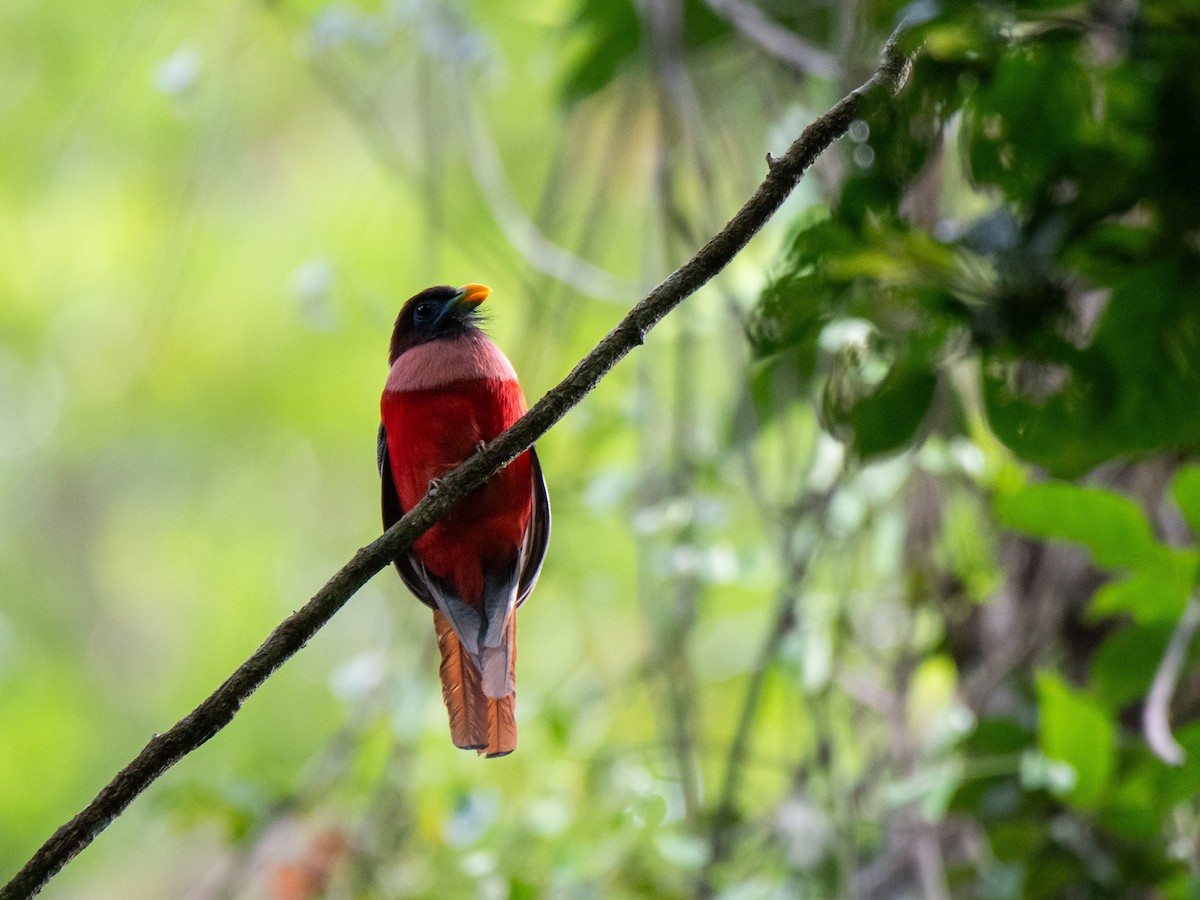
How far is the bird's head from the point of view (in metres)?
1.96

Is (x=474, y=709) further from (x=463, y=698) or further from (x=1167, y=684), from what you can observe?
(x=1167, y=684)

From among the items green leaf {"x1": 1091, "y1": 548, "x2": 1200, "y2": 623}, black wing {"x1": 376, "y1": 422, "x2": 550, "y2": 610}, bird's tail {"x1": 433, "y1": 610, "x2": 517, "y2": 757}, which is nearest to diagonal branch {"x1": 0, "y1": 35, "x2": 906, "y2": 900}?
bird's tail {"x1": 433, "y1": 610, "x2": 517, "y2": 757}

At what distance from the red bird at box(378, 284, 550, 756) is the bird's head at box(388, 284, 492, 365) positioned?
0.24 feet

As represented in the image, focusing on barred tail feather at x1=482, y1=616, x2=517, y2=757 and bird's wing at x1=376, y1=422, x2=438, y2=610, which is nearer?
barred tail feather at x1=482, y1=616, x2=517, y2=757

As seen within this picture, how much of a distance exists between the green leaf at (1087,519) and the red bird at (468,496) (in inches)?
25.3

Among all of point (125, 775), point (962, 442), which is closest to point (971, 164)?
point (125, 775)

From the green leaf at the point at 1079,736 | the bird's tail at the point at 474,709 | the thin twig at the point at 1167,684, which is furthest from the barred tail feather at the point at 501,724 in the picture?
the thin twig at the point at 1167,684

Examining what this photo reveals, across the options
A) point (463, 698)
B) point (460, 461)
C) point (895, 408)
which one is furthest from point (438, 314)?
point (895, 408)

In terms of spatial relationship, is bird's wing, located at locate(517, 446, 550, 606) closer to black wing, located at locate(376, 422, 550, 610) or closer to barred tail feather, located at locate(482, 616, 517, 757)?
black wing, located at locate(376, 422, 550, 610)

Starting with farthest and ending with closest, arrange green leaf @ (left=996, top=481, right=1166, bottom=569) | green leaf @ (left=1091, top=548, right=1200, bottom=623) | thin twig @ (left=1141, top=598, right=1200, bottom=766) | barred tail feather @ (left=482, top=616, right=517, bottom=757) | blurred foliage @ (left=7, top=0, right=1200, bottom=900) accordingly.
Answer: thin twig @ (left=1141, top=598, right=1200, bottom=766) < green leaf @ (left=1091, top=548, right=1200, bottom=623) < green leaf @ (left=996, top=481, right=1166, bottom=569) < barred tail feather @ (left=482, top=616, right=517, bottom=757) < blurred foliage @ (left=7, top=0, right=1200, bottom=900)

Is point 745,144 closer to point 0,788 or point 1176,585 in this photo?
point 1176,585

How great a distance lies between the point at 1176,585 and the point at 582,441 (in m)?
1.64

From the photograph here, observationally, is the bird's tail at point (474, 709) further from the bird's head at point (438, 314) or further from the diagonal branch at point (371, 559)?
the bird's head at point (438, 314)

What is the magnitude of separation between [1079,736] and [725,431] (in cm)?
125
